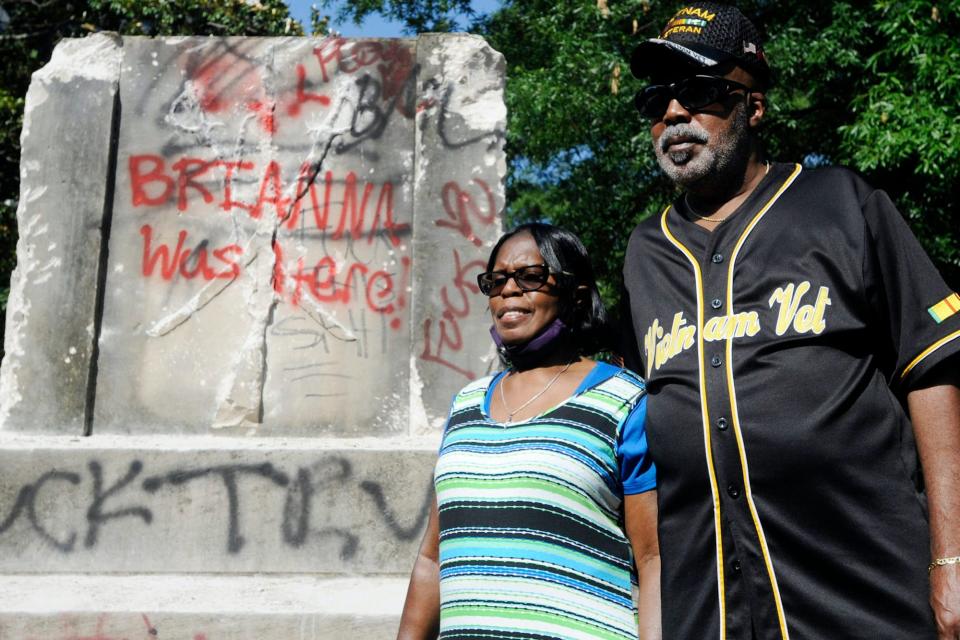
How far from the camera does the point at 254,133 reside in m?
4.64

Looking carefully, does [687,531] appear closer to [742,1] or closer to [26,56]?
[742,1]

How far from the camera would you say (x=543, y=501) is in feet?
7.69

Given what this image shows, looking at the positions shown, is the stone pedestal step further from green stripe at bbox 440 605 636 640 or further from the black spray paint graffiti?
green stripe at bbox 440 605 636 640

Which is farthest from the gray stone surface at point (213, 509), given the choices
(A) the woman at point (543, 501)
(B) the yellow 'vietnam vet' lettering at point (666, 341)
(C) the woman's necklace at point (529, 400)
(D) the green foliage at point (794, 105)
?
(D) the green foliage at point (794, 105)

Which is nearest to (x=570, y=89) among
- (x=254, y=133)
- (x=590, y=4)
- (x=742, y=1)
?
(x=590, y=4)

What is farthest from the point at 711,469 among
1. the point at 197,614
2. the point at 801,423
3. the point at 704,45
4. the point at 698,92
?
the point at 197,614

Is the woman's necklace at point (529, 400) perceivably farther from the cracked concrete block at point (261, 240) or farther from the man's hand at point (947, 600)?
the cracked concrete block at point (261, 240)

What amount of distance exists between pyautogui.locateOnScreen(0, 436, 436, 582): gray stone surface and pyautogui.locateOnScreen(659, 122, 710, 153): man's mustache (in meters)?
2.03

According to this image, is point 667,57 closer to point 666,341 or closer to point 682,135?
point 682,135

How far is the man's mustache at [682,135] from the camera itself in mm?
2486

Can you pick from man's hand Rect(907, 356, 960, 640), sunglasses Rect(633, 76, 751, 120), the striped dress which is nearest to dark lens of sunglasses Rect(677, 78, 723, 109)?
sunglasses Rect(633, 76, 751, 120)

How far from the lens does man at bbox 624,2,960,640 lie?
208cm

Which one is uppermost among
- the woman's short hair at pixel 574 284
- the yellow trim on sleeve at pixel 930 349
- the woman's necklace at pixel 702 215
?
the woman's necklace at pixel 702 215

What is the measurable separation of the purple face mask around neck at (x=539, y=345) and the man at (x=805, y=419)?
0.89 feet
